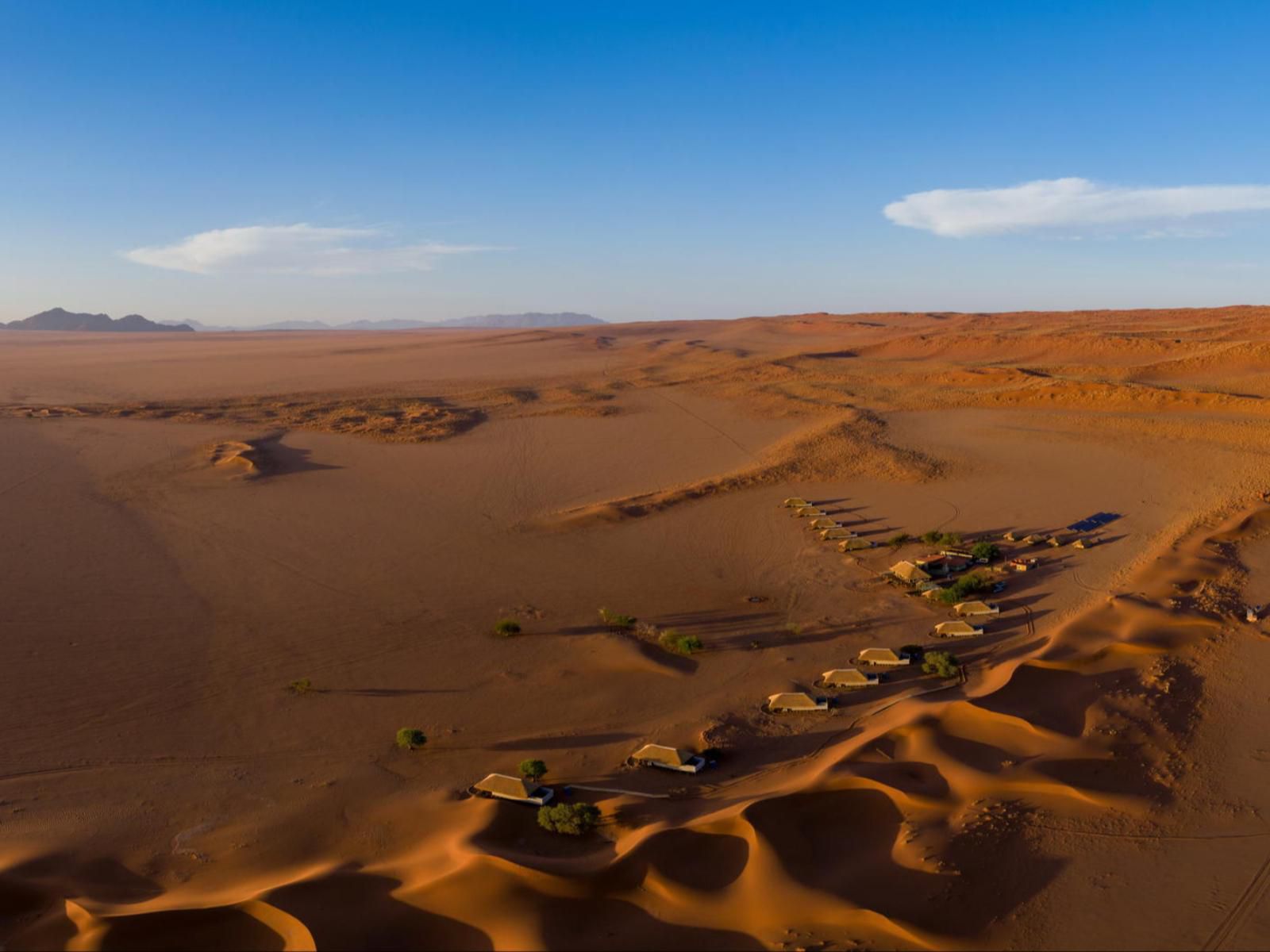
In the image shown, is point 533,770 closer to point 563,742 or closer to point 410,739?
point 563,742

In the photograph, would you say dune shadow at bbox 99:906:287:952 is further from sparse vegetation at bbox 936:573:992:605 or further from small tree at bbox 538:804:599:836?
sparse vegetation at bbox 936:573:992:605

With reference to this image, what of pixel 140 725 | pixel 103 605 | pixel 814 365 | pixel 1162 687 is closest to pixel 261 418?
pixel 103 605

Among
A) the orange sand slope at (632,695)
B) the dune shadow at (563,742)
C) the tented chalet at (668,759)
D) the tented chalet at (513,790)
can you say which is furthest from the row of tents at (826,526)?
the tented chalet at (513,790)

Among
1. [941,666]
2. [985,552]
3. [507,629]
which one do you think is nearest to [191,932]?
[507,629]

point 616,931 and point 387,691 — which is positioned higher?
point 387,691

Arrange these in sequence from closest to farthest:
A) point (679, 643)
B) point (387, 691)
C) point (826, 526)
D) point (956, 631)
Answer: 1. point (387, 691)
2. point (679, 643)
3. point (956, 631)
4. point (826, 526)

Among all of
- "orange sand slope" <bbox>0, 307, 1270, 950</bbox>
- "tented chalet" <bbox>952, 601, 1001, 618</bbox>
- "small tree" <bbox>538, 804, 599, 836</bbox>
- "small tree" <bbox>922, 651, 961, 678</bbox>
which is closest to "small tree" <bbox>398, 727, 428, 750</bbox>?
"orange sand slope" <bbox>0, 307, 1270, 950</bbox>

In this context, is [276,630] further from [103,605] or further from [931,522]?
[931,522]

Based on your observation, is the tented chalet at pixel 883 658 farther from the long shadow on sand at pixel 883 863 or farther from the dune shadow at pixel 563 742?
the dune shadow at pixel 563 742
